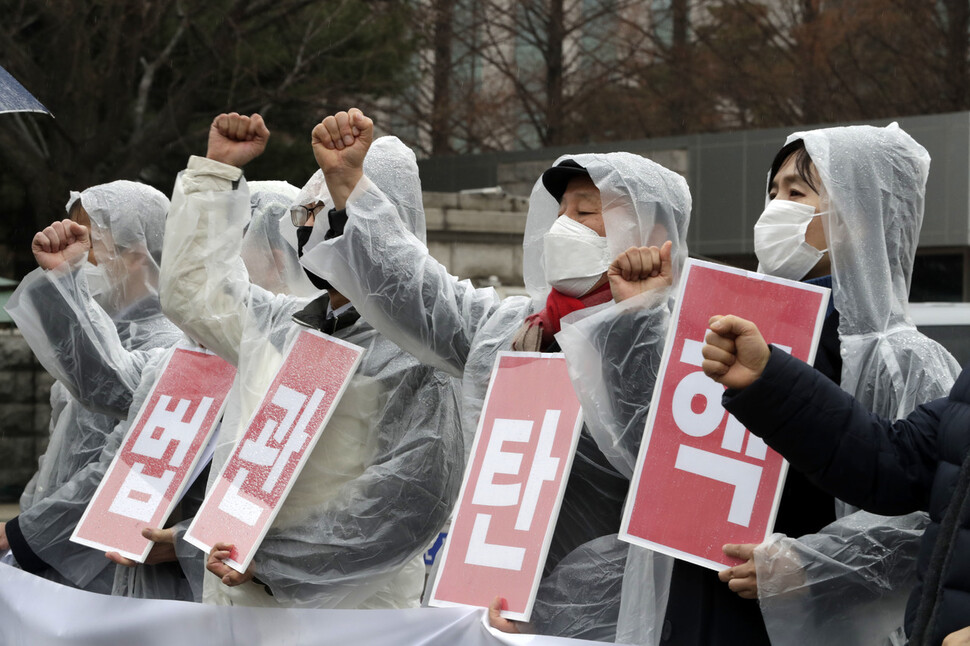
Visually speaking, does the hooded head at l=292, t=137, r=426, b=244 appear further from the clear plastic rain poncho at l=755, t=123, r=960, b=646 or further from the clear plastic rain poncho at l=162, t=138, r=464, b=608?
the clear plastic rain poncho at l=755, t=123, r=960, b=646

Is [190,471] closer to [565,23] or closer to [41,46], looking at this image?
[41,46]

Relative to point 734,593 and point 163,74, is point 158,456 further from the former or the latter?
point 163,74

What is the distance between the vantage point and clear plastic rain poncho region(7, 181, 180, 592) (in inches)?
178

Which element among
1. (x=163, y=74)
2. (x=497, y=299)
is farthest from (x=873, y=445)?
(x=163, y=74)

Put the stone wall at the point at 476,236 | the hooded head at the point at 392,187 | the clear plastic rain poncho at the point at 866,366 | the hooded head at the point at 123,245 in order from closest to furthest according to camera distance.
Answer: the clear plastic rain poncho at the point at 866,366 → the hooded head at the point at 392,187 → the hooded head at the point at 123,245 → the stone wall at the point at 476,236

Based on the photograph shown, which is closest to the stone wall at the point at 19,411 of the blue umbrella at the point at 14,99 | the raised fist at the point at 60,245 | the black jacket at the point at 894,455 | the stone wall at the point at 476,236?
the stone wall at the point at 476,236

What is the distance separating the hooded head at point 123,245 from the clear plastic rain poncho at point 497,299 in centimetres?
169

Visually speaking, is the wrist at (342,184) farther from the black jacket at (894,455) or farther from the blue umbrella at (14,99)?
the black jacket at (894,455)

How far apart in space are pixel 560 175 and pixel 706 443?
2.91 feet

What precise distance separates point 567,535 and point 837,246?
2.97 ft

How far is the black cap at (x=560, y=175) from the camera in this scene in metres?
3.35

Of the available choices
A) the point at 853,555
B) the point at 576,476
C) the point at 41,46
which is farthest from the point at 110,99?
the point at 853,555

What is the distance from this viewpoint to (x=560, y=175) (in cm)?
340

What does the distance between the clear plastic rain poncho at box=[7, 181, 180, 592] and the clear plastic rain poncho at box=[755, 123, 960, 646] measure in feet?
8.23
